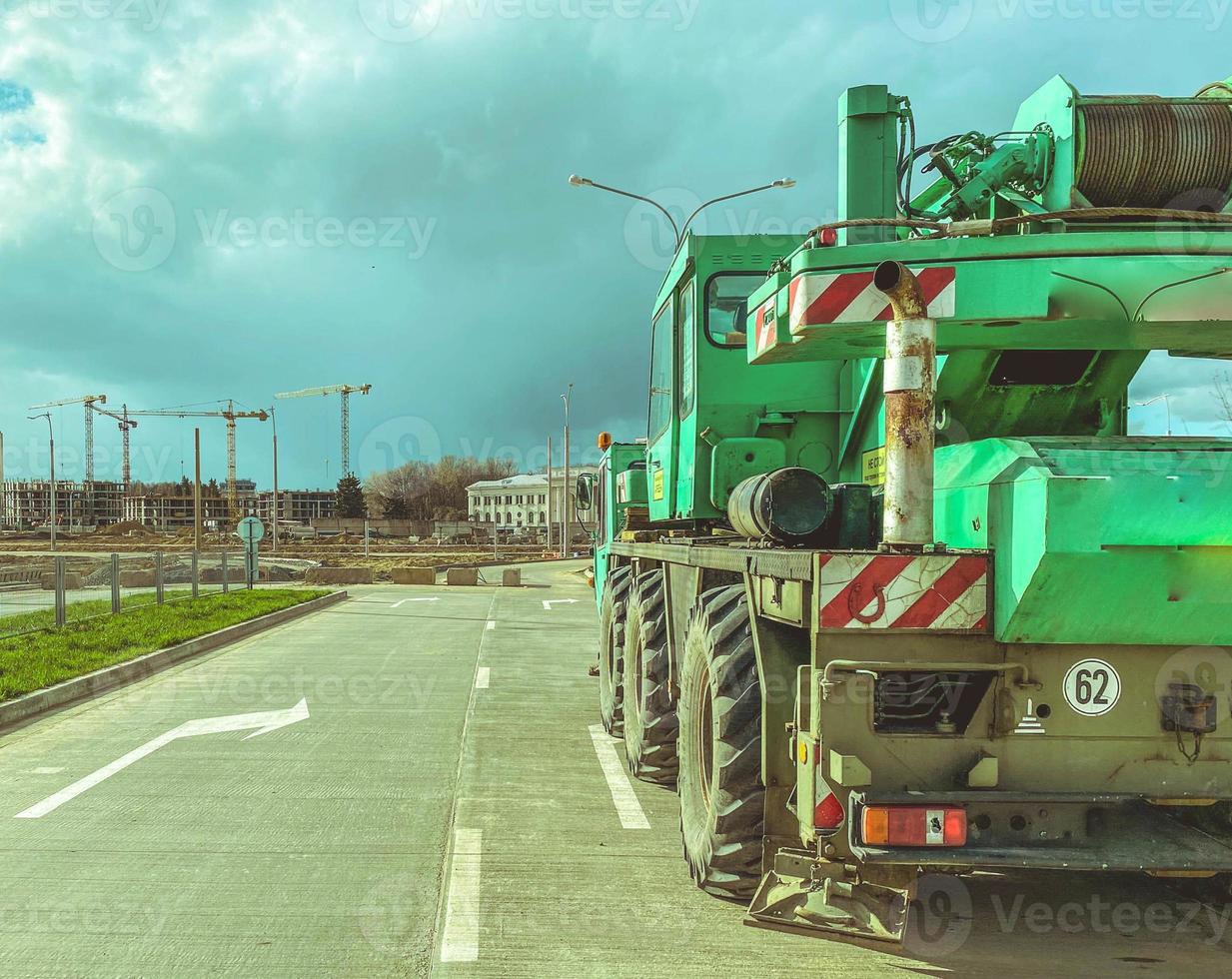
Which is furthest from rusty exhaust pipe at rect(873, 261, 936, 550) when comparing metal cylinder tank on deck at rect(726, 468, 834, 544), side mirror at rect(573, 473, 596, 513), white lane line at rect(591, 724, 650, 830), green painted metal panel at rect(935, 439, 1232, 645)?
side mirror at rect(573, 473, 596, 513)

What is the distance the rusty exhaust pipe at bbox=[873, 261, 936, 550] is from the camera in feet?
12.2

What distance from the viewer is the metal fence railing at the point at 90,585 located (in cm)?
1617

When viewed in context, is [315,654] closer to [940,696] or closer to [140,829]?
[140,829]

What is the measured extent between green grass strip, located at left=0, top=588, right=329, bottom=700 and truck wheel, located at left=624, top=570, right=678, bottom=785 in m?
6.54

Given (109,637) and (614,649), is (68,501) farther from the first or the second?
(614,649)

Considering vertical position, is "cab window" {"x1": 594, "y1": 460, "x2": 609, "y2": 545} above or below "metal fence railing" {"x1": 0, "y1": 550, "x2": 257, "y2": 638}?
above

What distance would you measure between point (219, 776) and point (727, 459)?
13.8 ft

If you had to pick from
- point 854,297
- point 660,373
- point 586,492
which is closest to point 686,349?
point 660,373

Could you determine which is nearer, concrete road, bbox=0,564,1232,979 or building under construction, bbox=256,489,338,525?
concrete road, bbox=0,564,1232,979

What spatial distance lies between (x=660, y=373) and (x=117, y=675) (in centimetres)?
827

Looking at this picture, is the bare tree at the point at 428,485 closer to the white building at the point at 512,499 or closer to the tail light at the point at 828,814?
the white building at the point at 512,499

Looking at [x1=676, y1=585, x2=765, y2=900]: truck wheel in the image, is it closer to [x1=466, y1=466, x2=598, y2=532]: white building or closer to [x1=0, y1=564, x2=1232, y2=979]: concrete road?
[x1=0, y1=564, x2=1232, y2=979]: concrete road

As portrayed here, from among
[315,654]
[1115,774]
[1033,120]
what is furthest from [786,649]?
[315,654]

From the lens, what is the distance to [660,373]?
7.87 metres
